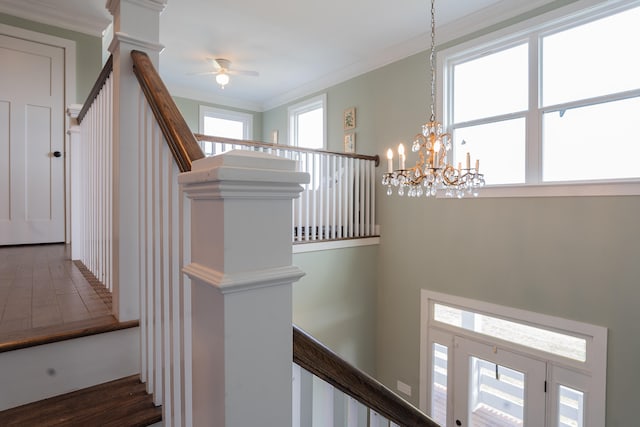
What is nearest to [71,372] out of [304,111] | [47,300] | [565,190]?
[47,300]

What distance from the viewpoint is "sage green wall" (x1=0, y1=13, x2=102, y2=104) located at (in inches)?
136

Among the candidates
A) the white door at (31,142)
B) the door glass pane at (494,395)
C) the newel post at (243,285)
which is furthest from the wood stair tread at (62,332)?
the door glass pane at (494,395)

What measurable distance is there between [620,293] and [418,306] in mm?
1924

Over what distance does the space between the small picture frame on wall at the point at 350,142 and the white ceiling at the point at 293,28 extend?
2.89ft

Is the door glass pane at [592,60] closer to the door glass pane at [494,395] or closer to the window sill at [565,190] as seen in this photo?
the window sill at [565,190]

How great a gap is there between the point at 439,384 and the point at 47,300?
3944mm

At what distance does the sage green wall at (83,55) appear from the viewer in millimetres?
3464

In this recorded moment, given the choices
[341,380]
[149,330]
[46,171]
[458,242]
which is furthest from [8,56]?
[458,242]

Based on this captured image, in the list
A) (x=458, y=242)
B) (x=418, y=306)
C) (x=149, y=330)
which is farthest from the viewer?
(x=418, y=306)

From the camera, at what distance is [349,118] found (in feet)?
16.4

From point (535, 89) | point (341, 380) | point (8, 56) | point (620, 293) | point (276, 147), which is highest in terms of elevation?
point (8, 56)

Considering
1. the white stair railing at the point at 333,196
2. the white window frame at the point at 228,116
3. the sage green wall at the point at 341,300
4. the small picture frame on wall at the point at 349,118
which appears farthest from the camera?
the white window frame at the point at 228,116

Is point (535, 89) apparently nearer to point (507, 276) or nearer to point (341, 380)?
point (507, 276)

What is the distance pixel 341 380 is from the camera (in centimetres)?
77
